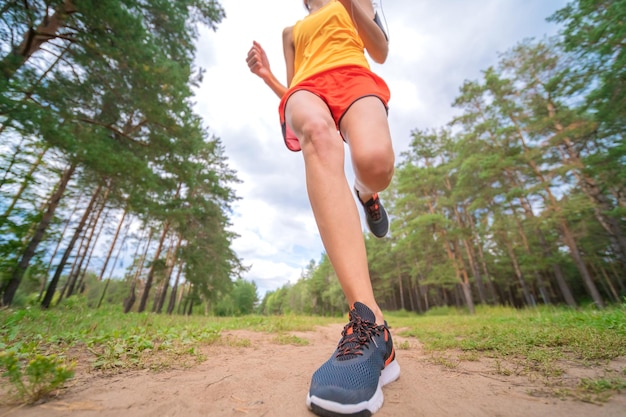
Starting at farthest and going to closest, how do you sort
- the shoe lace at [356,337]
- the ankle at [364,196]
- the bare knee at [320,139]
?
the ankle at [364,196], the bare knee at [320,139], the shoe lace at [356,337]

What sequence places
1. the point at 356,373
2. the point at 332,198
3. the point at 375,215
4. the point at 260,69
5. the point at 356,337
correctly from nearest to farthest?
1. the point at 356,373
2. the point at 356,337
3. the point at 332,198
4. the point at 260,69
5. the point at 375,215

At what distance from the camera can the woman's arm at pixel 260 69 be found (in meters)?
2.15

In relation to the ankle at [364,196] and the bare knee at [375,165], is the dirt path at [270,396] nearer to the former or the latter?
the bare knee at [375,165]

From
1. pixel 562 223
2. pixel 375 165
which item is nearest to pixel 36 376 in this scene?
pixel 375 165

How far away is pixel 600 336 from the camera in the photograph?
158 centimetres

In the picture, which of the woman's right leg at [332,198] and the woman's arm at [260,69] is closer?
the woman's right leg at [332,198]

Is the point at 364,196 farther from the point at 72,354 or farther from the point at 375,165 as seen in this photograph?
the point at 72,354

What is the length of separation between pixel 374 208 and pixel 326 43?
133 cm

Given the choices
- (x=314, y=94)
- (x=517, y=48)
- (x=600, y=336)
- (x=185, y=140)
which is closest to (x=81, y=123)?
(x=185, y=140)

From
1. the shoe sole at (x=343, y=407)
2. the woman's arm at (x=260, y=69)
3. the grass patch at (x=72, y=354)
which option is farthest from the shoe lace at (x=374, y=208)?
the shoe sole at (x=343, y=407)

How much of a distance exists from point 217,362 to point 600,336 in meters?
2.37

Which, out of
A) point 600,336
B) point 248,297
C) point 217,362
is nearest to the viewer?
point 217,362

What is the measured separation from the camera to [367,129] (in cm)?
140

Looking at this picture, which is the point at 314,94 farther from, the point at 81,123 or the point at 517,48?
the point at 517,48
